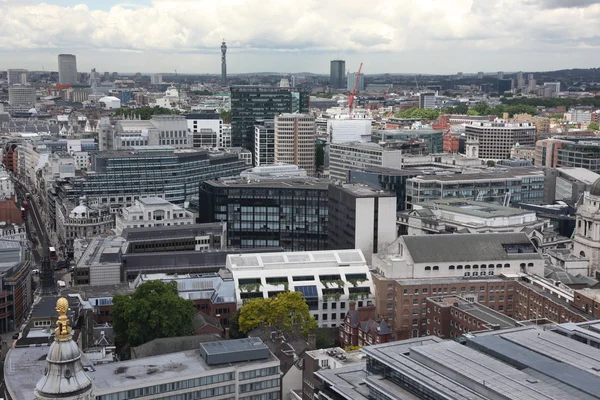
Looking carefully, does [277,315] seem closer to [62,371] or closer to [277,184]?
[62,371]

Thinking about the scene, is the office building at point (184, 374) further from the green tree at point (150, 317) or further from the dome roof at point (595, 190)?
the dome roof at point (595, 190)

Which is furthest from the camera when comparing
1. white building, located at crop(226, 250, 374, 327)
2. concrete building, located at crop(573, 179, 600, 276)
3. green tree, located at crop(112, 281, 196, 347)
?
concrete building, located at crop(573, 179, 600, 276)

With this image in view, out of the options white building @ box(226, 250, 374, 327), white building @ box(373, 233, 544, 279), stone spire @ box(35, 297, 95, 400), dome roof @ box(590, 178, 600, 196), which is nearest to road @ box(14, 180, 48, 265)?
white building @ box(226, 250, 374, 327)

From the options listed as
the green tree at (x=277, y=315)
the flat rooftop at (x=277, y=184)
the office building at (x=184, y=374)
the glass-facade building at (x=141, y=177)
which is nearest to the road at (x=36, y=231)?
the glass-facade building at (x=141, y=177)

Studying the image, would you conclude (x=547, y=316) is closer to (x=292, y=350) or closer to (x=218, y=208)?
(x=292, y=350)

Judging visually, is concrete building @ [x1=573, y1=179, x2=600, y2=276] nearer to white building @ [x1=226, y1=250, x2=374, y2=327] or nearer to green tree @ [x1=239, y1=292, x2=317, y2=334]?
white building @ [x1=226, y1=250, x2=374, y2=327]

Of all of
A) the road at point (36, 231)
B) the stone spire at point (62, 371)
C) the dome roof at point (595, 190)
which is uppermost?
the stone spire at point (62, 371)

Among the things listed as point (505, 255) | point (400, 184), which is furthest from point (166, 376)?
point (400, 184)
